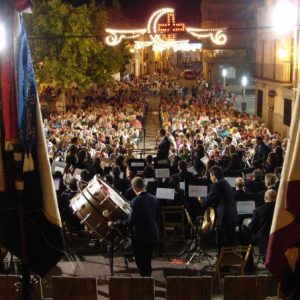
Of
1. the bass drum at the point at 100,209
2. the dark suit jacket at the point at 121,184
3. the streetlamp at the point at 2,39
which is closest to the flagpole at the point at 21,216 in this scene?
the streetlamp at the point at 2,39

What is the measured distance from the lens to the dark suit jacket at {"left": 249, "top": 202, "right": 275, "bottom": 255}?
8.10 metres

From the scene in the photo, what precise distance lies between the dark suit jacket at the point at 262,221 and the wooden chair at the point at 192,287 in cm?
310

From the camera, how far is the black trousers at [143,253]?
326 inches

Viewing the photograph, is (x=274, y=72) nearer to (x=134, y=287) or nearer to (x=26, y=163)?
(x=134, y=287)

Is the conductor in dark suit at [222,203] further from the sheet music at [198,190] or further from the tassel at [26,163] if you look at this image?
the tassel at [26,163]

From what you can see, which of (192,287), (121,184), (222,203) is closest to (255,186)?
(222,203)

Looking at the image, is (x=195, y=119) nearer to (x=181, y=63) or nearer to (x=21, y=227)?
(x=21, y=227)

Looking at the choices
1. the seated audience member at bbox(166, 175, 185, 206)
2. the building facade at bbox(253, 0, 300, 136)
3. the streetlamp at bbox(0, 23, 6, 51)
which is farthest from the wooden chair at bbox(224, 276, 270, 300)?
the building facade at bbox(253, 0, 300, 136)

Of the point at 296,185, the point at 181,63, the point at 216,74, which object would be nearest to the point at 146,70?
the point at 181,63

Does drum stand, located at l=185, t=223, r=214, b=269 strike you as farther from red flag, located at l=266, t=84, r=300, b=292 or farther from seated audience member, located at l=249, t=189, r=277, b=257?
red flag, located at l=266, t=84, r=300, b=292

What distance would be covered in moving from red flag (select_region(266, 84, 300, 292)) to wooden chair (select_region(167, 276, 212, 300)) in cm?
194

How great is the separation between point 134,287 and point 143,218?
297 centimetres

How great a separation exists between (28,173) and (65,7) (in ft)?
101

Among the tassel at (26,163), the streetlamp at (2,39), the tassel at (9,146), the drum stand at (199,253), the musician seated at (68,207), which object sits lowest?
the drum stand at (199,253)
